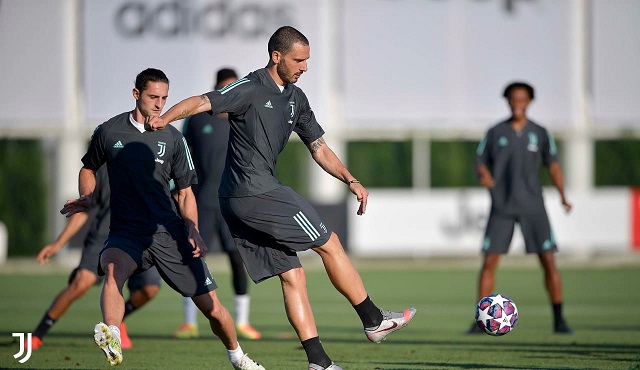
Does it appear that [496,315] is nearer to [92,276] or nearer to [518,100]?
[518,100]

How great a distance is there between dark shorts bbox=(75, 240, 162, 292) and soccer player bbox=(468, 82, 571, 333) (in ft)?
11.3

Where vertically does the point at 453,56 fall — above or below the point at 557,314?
above

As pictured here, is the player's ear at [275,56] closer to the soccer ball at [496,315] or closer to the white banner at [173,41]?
the soccer ball at [496,315]

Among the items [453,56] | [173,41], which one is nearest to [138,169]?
[173,41]

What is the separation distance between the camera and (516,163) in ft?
39.6

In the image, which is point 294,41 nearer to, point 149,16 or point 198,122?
point 198,122

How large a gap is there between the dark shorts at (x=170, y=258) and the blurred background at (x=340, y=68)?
54.7 ft

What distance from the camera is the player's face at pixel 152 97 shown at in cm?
807

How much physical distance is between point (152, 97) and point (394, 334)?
478 cm

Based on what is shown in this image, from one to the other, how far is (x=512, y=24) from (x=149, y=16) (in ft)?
26.6

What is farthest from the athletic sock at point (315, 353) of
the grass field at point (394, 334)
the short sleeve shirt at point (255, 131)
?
the grass field at point (394, 334)

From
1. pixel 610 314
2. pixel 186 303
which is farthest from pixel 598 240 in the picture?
pixel 186 303

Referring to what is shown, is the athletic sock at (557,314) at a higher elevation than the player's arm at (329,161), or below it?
below

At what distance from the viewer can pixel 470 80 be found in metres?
26.2
